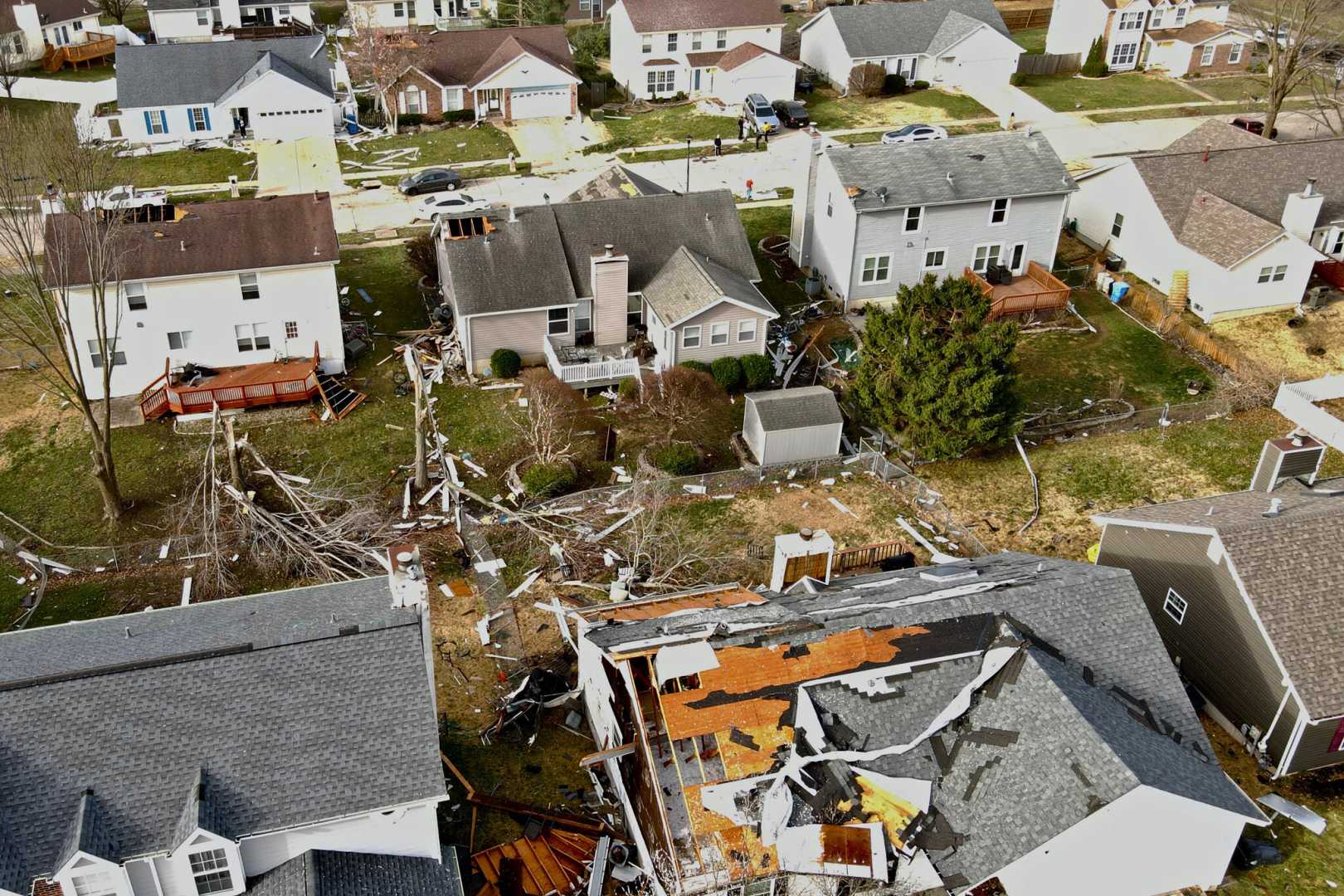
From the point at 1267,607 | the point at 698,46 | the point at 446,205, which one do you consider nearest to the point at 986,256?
the point at 1267,607

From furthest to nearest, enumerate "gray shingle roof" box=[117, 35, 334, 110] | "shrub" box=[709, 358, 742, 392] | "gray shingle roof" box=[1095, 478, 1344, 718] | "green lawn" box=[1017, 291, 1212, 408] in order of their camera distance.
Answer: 1. "gray shingle roof" box=[117, 35, 334, 110]
2. "green lawn" box=[1017, 291, 1212, 408]
3. "shrub" box=[709, 358, 742, 392]
4. "gray shingle roof" box=[1095, 478, 1344, 718]

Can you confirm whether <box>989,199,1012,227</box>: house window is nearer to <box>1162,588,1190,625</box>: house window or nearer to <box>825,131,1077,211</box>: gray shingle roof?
<box>825,131,1077,211</box>: gray shingle roof

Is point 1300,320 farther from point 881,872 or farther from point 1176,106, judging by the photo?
point 881,872

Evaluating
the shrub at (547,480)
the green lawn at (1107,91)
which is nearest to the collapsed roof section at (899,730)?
the shrub at (547,480)

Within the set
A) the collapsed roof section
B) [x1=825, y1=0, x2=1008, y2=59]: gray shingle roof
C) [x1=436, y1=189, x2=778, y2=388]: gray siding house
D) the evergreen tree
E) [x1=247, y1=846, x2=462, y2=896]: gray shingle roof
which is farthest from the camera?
[x1=825, y1=0, x2=1008, y2=59]: gray shingle roof

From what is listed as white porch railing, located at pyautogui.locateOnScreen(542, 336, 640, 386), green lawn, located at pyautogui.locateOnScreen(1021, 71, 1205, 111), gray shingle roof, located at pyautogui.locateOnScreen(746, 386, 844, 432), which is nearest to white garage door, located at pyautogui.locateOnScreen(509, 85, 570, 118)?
green lawn, located at pyautogui.locateOnScreen(1021, 71, 1205, 111)

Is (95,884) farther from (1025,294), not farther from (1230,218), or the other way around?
(1230,218)

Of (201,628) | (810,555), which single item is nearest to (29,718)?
(201,628)
